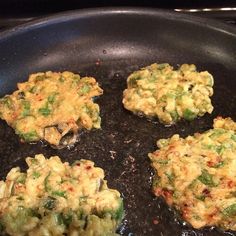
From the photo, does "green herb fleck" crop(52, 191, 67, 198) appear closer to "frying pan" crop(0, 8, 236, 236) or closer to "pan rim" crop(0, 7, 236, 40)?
"frying pan" crop(0, 8, 236, 236)

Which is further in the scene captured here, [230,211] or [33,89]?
[33,89]

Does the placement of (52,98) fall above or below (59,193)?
above

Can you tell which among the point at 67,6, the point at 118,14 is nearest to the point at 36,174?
the point at 118,14

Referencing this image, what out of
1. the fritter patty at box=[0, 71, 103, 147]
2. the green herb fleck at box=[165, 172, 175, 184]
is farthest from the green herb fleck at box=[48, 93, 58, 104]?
the green herb fleck at box=[165, 172, 175, 184]

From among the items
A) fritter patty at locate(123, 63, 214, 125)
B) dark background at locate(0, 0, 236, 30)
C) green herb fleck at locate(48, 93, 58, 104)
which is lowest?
green herb fleck at locate(48, 93, 58, 104)

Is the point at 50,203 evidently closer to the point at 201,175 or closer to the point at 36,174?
the point at 36,174

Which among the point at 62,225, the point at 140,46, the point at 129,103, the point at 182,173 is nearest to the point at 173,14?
the point at 140,46

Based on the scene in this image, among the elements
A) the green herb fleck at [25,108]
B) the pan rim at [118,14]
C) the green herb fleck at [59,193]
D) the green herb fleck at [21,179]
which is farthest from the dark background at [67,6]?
the green herb fleck at [59,193]

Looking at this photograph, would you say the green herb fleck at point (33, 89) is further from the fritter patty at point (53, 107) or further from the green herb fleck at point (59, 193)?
the green herb fleck at point (59, 193)
